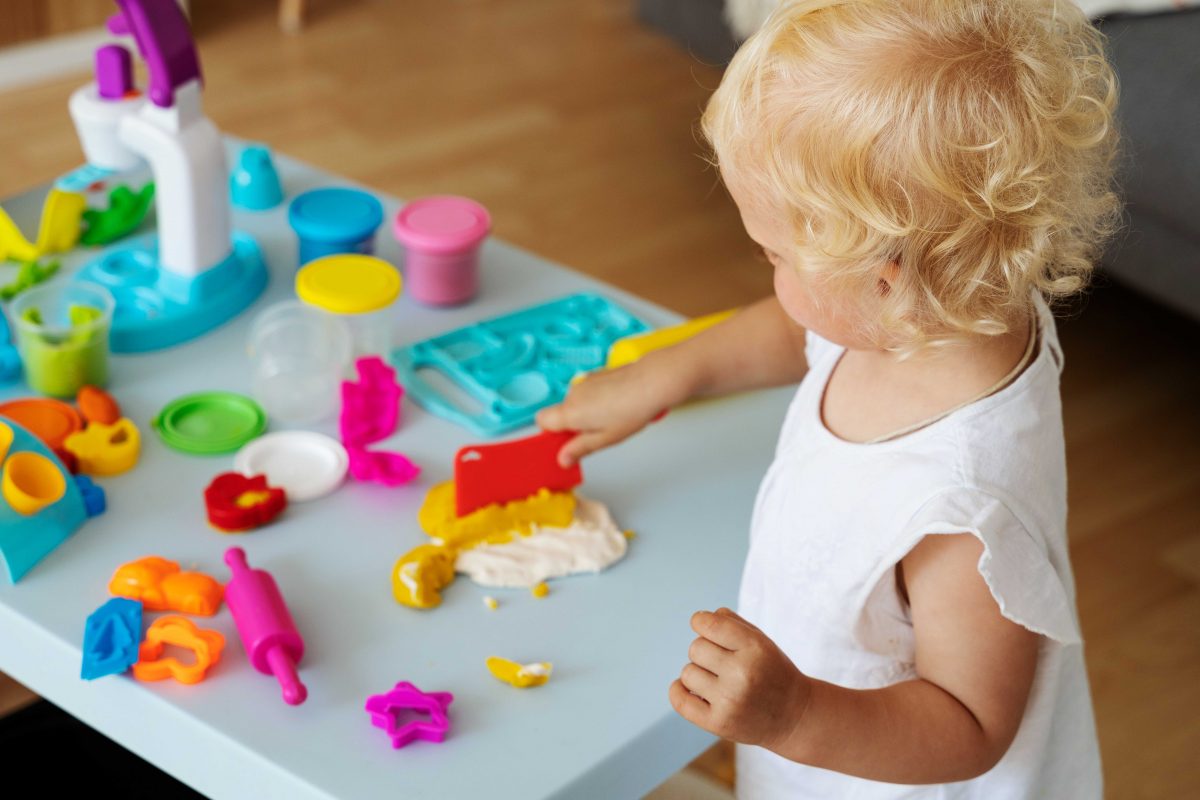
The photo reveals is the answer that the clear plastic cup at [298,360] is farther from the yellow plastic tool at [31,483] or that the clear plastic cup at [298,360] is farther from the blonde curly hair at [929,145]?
the blonde curly hair at [929,145]

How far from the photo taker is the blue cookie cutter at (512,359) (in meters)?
0.98

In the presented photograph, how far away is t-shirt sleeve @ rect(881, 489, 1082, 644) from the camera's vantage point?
2.09 feet

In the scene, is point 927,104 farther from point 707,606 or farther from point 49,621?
point 49,621

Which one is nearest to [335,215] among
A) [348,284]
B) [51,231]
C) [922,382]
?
[348,284]

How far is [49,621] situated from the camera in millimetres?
764

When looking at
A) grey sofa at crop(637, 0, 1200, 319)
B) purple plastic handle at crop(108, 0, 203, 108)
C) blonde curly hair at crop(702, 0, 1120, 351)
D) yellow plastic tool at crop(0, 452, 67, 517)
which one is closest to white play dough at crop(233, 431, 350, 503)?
yellow plastic tool at crop(0, 452, 67, 517)

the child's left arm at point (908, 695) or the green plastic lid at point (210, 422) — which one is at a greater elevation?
the child's left arm at point (908, 695)

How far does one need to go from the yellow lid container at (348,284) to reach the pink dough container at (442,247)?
0.04 metres

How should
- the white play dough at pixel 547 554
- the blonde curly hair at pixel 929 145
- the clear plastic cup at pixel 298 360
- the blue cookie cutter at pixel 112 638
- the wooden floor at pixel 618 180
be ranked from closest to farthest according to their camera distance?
the blonde curly hair at pixel 929 145
the blue cookie cutter at pixel 112 638
the white play dough at pixel 547 554
the clear plastic cup at pixel 298 360
the wooden floor at pixel 618 180

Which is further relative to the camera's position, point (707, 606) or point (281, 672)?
point (707, 606)

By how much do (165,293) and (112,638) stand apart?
367 millimetres

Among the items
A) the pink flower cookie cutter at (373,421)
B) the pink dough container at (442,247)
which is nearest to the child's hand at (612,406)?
the pink flower cookie cutter at (373,421)

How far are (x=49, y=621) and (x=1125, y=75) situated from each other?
53.6 inches

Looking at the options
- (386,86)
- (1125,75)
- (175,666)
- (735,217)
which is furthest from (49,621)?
(386,86)
